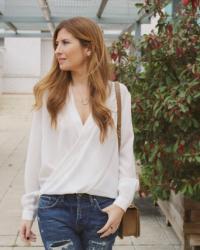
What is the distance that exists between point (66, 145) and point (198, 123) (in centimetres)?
196

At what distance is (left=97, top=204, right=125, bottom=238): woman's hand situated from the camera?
2.30 m

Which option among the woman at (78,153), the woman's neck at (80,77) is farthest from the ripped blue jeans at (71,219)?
the woman's neck at (80,77)

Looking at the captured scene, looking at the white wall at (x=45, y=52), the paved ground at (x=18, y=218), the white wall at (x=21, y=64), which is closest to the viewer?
the paved ground at (x=18, y=218)

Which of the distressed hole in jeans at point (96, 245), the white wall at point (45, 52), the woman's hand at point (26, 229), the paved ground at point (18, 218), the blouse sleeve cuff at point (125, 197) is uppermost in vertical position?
the white wall at point (45, 52)

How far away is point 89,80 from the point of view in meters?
2.44

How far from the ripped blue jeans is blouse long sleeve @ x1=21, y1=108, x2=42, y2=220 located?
0.24 ft

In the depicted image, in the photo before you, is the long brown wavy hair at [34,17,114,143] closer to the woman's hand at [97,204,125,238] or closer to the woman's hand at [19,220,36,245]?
the woman's hand at [97,204,125,238]

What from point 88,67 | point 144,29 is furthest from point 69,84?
point 144,29

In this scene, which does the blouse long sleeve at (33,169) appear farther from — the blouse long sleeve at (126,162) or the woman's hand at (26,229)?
the blouse long sleeve at (126,162)

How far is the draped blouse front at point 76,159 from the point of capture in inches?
91.5

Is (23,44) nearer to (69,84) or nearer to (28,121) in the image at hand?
(28,121)

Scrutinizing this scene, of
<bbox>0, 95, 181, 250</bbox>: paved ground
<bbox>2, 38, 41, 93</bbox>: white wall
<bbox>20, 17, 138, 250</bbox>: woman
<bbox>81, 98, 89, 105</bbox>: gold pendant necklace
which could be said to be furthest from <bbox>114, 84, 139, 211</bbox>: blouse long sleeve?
<bbox>2, 38, 41, 93</bbox>: white wall

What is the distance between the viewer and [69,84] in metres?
2.47

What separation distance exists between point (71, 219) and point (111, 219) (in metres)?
0.16
